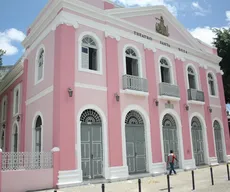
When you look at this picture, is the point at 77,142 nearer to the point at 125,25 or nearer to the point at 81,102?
the point at 81,102

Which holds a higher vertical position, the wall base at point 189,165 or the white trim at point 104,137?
the white trim at point 104,137

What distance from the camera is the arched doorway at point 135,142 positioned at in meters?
13.0

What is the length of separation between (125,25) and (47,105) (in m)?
6.10

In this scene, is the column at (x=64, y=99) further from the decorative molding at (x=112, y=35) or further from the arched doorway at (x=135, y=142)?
the arched doorway at (x=135, y=142)

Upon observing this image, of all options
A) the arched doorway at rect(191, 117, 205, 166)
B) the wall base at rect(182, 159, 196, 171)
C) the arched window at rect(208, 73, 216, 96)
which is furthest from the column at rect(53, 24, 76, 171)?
the arched window at rect(208, 73, 216, 96)

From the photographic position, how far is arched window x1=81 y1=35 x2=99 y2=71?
12461 mm

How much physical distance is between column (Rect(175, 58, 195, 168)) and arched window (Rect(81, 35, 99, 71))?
618 centimetres

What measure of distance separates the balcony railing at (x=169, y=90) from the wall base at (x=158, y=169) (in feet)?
13.0

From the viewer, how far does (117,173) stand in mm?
11766

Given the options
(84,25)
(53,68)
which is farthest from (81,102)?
(84,25)

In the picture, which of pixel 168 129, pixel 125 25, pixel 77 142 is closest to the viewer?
pixel 77 142

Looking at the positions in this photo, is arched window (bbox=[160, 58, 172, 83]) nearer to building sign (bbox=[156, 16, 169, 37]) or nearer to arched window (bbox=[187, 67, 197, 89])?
building sign (bbox=[156, 16, 169, 37])

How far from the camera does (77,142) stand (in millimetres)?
10961

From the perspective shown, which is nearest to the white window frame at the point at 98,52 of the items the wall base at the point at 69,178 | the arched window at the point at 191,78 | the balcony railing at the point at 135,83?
the balcony railing at the point at 135,83
